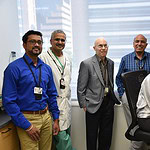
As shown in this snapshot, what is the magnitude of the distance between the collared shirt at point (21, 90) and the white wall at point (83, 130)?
939mm

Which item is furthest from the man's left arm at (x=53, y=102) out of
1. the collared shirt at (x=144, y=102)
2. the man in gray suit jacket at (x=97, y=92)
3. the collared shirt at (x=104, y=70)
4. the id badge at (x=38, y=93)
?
the collared shirt at (x=144, y=102)

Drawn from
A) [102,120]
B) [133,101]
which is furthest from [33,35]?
Answer: [102,120]

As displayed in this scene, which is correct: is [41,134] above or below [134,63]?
below

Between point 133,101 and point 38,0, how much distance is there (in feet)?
6.54

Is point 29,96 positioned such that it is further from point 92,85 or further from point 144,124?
point 144,124

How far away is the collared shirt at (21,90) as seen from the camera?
4.72 feet

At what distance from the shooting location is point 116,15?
2.44 meters

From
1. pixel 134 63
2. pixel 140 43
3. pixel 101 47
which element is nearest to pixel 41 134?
pixel 101 47

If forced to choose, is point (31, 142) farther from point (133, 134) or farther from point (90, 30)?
point (90, 30)

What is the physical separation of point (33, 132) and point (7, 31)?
151cm

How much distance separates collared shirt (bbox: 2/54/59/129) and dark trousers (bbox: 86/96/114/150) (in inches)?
28.7

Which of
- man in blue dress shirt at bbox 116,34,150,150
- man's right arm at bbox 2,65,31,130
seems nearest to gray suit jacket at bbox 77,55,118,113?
man in blue dress shirt at bbox 116,34,150,150

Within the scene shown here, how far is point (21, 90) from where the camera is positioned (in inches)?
59.4

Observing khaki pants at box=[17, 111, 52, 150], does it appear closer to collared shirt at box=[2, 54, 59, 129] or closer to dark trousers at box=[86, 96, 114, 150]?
collared shirt at box=[2, 54, 59, 129]
